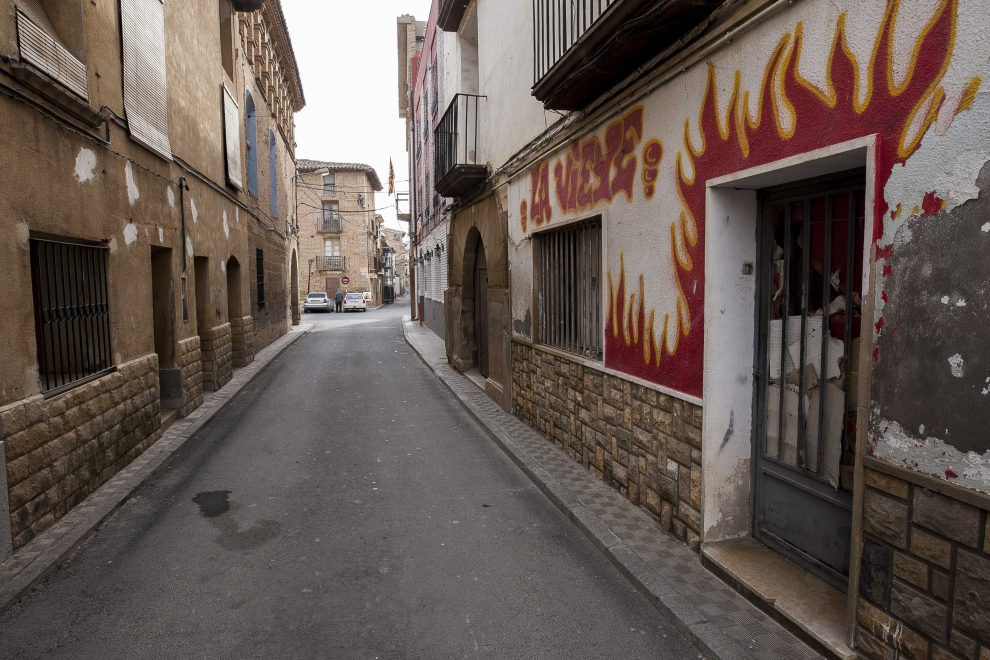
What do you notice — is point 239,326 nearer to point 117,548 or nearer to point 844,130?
point 117,548

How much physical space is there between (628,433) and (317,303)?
3918 cm

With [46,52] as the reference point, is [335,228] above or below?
above

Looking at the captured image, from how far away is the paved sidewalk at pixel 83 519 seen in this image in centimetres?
400

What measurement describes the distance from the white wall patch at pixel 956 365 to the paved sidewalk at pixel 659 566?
5.23 ft

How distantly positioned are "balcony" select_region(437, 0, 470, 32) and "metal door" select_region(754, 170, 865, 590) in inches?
338

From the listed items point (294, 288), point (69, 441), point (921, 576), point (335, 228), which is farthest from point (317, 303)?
point (921, 576)

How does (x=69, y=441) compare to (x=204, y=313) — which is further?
(x=204, y=313)

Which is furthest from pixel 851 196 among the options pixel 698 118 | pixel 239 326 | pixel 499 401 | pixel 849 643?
pixel 239 326

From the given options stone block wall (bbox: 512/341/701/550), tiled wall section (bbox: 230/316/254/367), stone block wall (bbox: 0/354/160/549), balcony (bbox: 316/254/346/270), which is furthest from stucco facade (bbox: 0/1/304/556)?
balcony (bbox: 316/254/346/270)

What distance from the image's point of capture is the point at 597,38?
182 inches

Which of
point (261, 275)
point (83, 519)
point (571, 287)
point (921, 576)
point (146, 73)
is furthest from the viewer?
point (261, 275)

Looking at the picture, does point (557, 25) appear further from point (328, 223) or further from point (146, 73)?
point (328, 223)

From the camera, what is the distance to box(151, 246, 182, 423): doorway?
848 centimetres

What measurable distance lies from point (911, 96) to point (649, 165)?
2303mm
